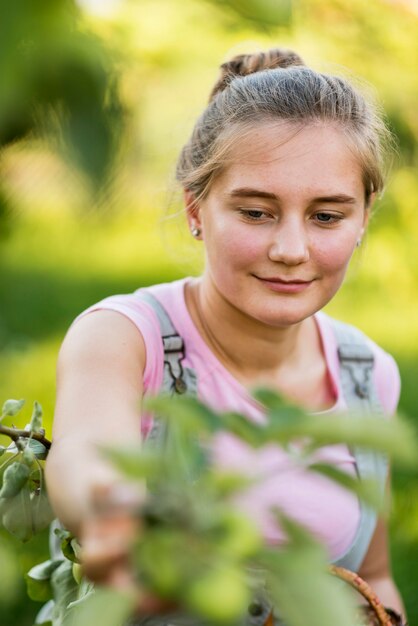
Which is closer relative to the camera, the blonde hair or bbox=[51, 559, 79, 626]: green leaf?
bbox=[51, 559, 79, 626]: green leaf

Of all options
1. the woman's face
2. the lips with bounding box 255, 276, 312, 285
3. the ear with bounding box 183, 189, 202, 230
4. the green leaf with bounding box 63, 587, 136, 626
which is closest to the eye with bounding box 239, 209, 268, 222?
the woman's face

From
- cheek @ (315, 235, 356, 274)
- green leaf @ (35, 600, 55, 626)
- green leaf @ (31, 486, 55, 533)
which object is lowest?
green leaf @ (35, 600, 55, 626)

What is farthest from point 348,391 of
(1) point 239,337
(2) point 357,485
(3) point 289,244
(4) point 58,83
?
(4) point 58,83

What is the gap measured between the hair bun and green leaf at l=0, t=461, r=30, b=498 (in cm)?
104

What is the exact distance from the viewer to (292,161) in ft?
5.41

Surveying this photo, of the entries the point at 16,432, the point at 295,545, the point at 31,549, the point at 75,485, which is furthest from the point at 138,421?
the point at 31,549

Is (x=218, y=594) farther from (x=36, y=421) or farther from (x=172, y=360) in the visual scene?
(x=172, y=360)

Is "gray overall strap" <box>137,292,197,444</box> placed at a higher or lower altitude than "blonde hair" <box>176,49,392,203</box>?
lower

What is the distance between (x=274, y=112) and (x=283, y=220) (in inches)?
9.5

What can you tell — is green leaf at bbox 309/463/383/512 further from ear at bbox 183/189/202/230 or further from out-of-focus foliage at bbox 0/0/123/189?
ear at bbox 183/189/202/230

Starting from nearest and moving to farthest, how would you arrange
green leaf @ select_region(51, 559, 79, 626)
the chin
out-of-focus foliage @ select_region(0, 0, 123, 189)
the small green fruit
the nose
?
out-of-focus foliage @ select_region(0, 0, 123, 189)
the small green fruit
green leaf @ select_region(51, 559, 79, 626)
the nose
the chin

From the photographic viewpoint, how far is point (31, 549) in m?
2.63

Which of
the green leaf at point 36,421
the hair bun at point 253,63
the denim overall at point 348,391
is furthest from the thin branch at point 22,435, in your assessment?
the hair bun at point 253,63

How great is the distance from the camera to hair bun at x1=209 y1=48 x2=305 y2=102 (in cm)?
200
